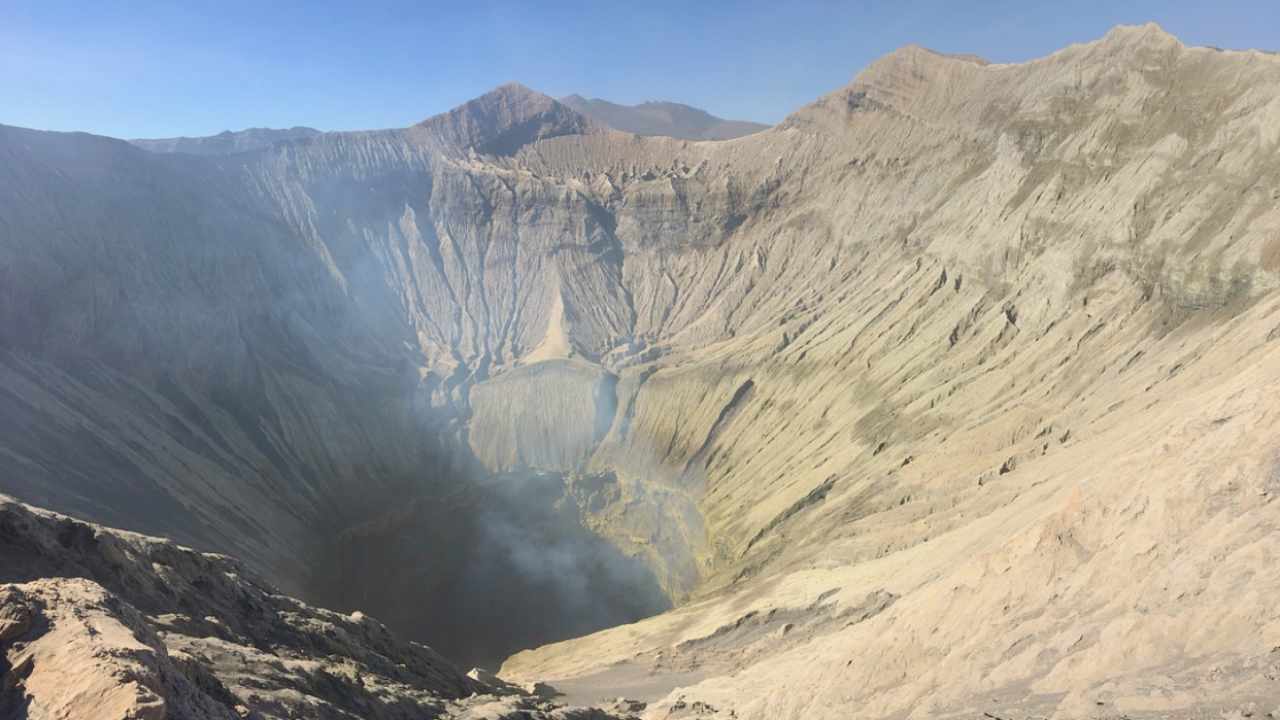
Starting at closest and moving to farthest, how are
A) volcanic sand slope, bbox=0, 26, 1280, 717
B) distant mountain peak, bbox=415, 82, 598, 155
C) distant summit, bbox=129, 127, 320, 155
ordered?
volcanic sand slope, bbox=0, 26, 1280, 717
distant mountain peak, bbox=415, 82, 598, 155
distant summit, bbox=129, 127, 320, 155

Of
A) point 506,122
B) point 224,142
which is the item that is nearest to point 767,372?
point 506,122

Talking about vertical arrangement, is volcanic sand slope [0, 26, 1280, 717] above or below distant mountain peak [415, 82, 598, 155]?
below

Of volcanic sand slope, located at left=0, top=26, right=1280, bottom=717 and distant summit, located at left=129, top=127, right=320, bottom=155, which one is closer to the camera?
volcanic sand slope, located at left=0, top=26, right=1280, bottom=717

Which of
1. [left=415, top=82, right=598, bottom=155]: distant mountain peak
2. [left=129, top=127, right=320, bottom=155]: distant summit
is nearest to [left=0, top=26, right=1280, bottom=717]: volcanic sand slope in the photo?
[left=415, top=82, right=598, bottom=155]: distant mountain peak

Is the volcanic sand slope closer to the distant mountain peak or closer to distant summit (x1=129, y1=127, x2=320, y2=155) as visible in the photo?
the distant mountain peak

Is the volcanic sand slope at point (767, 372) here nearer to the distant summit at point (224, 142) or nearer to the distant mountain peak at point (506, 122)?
the distant mountain peak at point (506, 122)

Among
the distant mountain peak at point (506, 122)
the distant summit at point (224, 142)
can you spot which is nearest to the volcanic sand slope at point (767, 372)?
the distant mountain peak at point (506, 122)

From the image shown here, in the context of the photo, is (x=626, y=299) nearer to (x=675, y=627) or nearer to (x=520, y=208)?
(x=520, y=208)

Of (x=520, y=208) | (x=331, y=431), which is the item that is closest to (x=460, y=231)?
(x=520, y=208)
